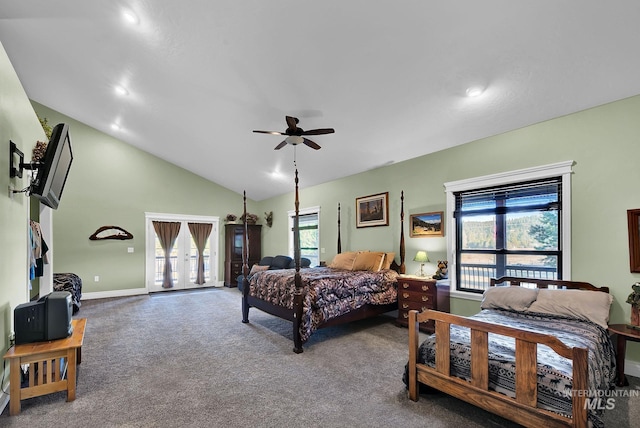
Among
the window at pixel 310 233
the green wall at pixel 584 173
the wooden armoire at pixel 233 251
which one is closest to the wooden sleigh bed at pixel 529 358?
the green wall at pixel 584 173

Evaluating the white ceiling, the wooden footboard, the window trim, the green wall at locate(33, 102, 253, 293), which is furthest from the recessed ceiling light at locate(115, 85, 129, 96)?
the wooden footboard

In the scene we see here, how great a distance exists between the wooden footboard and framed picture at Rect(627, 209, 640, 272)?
1.93 meters

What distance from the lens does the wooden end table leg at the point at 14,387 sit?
7.43ft

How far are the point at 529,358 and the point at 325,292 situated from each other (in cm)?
236

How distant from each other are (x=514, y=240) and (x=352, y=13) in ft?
10.5

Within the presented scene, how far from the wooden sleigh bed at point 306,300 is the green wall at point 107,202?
4.04m

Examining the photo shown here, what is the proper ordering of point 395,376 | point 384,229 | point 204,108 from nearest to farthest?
point 395,376 → point 204,108 → point 384,229

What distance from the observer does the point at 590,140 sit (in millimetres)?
3113

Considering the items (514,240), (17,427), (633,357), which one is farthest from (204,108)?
(633,357)

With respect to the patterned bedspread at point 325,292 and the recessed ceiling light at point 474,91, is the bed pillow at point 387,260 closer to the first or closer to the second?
the patterned bedspread at point 325,292

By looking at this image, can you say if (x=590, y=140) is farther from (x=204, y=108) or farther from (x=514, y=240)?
(x=204, y=108)

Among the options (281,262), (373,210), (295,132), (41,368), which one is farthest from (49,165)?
(281,262)

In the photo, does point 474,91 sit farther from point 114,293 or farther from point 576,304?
point 114,293

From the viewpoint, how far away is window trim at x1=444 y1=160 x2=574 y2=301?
3240mm
